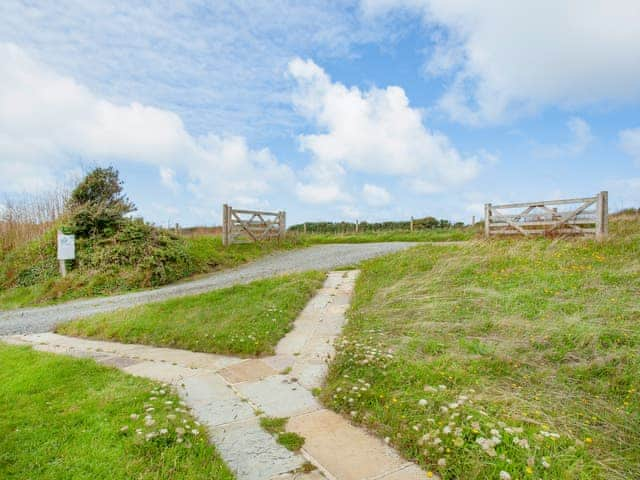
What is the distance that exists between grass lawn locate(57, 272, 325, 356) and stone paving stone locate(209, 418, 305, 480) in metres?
Answer: 1.74

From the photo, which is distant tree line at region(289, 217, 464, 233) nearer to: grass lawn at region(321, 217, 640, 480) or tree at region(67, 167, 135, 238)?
tree at region(67, 167, 135, 238)

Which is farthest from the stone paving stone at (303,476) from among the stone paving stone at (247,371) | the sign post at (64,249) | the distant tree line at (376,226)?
the distant tree line at (376,226)

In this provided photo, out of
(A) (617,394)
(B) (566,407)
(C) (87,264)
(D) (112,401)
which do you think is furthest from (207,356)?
(C) (87,264)

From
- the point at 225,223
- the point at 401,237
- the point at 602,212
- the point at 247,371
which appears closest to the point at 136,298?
the point at 247,371

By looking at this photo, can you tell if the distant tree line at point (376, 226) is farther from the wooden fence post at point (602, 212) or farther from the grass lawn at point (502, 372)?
the grass lawn at point (502, 372)

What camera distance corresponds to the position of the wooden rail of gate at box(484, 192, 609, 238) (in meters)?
10.7

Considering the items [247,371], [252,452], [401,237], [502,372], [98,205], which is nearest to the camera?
[252,452]

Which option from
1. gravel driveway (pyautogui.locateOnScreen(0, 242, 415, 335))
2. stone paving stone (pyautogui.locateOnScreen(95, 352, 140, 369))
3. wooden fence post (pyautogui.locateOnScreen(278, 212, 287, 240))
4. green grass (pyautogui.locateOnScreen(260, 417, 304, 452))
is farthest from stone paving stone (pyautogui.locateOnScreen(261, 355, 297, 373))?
wooden fence post (pyautogui.locateOnScreen(278, 212, 287, 240))

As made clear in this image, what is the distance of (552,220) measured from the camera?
459 inches

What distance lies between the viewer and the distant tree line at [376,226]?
22.5 meters

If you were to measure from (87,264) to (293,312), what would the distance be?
787 cm

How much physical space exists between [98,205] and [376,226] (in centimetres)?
1617

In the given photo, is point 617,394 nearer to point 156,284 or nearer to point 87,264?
point 156,284

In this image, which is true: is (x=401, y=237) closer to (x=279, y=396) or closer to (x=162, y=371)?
(x=162, y=371)
